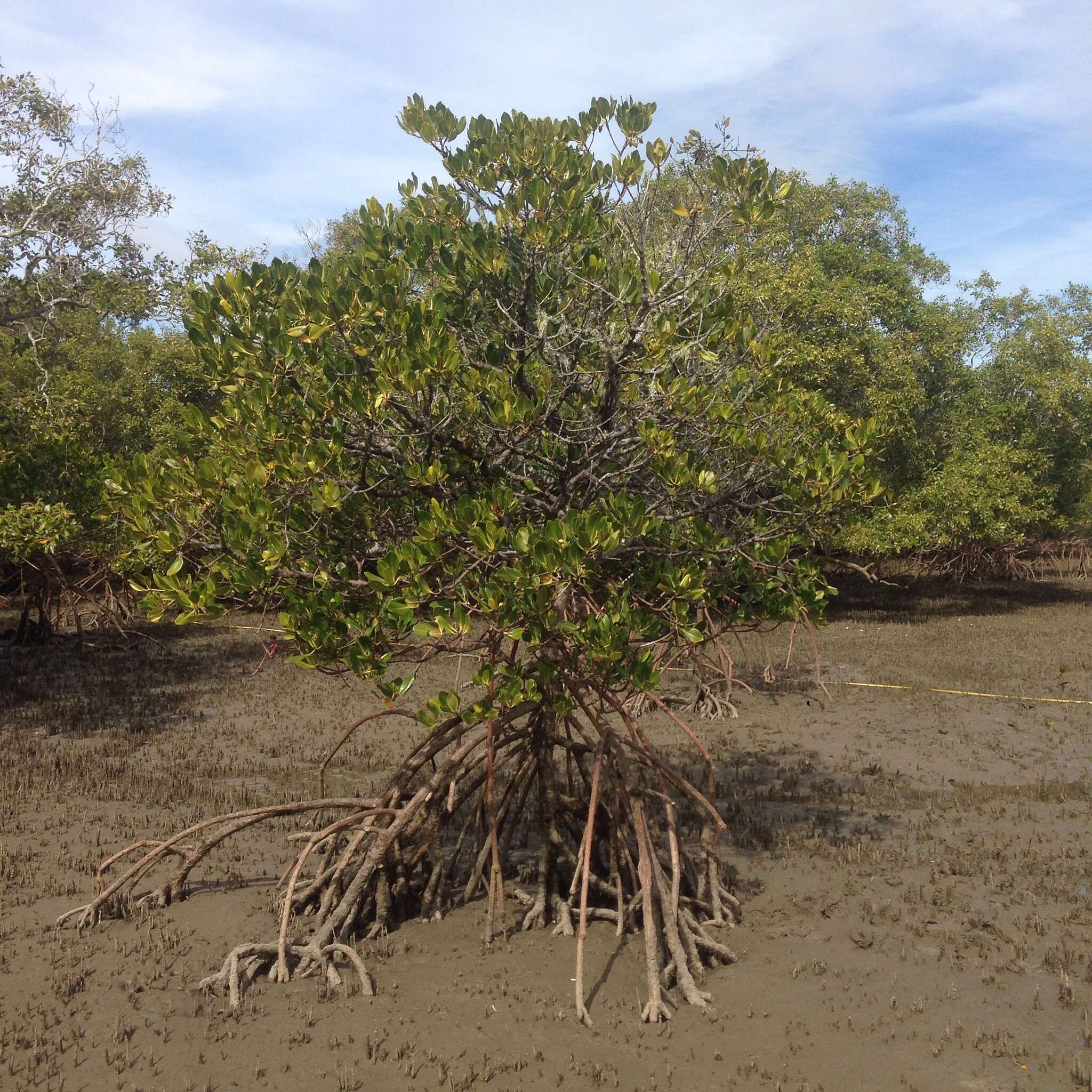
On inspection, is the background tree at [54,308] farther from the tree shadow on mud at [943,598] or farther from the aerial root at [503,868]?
the tree shadow on mud at [943,598]

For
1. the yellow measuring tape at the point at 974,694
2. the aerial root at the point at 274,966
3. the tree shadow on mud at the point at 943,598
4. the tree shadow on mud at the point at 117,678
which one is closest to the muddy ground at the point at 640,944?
the aerial root at the point at 274,966

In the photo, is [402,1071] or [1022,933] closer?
[402,1071]

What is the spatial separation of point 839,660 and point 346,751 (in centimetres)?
856

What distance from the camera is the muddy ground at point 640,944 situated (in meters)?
4.88

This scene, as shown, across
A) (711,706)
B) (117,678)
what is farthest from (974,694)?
(117,678)

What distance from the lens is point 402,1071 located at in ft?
15.8

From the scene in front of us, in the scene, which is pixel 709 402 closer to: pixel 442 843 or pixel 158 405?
pixel 442 843

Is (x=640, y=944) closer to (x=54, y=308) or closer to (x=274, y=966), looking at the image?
(x=274, y=966)

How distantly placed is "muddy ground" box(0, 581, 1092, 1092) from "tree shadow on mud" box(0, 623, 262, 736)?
0.68 feet

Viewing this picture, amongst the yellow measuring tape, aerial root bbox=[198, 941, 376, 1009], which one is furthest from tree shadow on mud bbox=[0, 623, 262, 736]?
the yellow measuring tape

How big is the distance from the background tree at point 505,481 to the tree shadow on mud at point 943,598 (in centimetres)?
1600

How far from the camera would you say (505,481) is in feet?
20.0

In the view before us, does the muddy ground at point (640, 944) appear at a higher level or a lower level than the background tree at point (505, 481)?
lower

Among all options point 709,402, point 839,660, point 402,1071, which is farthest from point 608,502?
point 839,660
